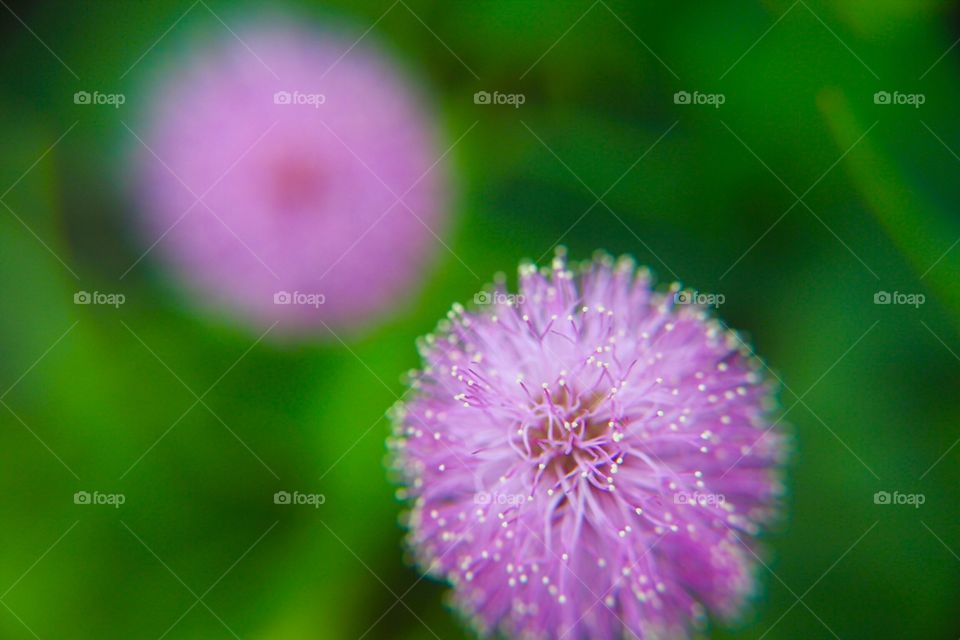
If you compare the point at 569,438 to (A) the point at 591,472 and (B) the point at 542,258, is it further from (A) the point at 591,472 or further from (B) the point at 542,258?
(B) the point at 542,258

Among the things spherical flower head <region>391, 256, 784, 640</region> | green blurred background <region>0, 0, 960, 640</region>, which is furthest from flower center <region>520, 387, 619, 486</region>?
green blurred background <region>0, 0, 960, 640</region>

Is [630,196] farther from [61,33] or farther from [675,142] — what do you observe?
[61,33]

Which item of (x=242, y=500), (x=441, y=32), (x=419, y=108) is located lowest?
(x=242, y=500)

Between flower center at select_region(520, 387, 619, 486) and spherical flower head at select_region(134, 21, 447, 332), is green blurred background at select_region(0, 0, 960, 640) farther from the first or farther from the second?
flower center at select_region(520, 387, 619, 486)

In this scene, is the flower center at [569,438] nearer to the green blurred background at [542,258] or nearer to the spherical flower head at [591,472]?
the spherical flower head at [591,472]

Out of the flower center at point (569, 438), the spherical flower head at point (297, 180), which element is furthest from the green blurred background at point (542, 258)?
the flower center at point (569, 438)

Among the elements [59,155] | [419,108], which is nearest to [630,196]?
[419,108]
